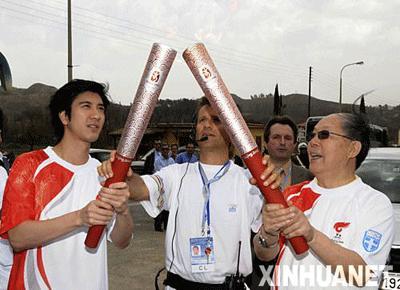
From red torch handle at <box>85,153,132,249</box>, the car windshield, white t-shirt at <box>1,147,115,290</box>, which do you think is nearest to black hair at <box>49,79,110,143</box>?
white t-shirt at <box>1,147,115,290</box>

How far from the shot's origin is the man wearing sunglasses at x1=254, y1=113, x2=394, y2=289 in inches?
76.2

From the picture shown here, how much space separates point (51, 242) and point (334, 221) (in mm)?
1217

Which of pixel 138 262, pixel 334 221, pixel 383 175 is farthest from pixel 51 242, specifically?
pixel 138 262

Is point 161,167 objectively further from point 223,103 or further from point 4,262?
point 223,103

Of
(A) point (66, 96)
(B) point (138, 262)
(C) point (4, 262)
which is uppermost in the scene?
(A) point (66, 96)

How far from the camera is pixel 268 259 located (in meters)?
2.41

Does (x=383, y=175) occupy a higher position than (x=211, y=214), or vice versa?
(x=383, y=175)

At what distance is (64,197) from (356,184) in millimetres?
1294

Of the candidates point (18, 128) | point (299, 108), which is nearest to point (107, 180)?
point (18, 128)

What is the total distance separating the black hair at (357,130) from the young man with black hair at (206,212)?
55 centimetres

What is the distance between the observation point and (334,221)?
2146 mm

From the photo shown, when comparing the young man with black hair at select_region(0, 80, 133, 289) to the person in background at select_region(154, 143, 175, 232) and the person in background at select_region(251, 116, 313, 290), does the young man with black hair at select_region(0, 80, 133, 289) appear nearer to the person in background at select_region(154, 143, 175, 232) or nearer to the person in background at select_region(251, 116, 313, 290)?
the person in background at select_region(251, 116, 313, 290)

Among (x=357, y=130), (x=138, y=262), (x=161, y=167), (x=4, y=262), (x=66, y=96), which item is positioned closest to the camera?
(x=357, y=130)

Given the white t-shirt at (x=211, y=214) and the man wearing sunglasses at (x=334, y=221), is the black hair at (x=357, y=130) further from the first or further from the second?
the white t-shirt at (x=211, y=214)
